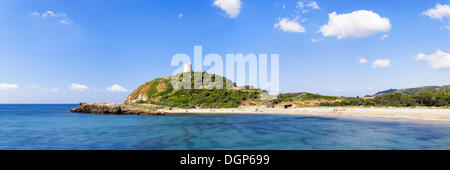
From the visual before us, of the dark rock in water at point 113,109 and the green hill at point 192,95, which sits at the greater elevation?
the green hill at point 192,95

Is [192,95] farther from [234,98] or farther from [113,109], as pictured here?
[113,109]

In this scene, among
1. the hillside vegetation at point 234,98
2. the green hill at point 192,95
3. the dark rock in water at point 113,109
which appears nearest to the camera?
the hillside vegetation at point 234,98

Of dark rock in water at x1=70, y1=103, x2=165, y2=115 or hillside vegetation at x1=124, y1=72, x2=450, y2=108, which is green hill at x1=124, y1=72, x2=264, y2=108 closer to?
hillside vegetation at x1=124, y1=72, x2=450, y2=108

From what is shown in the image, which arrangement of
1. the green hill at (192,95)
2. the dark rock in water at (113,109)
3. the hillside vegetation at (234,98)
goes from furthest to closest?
1. the green hill at (192,95)
2. the dark rock in water at (113,109)
3. the hillside vegetation at (234,98)

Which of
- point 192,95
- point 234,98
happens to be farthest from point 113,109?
point 234,98

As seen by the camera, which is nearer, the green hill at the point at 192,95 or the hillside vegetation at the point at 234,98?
the hillside vegetation at the point at 234,98

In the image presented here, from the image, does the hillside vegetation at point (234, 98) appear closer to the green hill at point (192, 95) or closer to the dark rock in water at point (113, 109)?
the green hill at point (192, 95)

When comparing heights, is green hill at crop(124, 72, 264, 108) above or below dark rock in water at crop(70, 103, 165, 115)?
above

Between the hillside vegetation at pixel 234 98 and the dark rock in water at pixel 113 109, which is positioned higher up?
the hillside vegetation at pixel 234 98

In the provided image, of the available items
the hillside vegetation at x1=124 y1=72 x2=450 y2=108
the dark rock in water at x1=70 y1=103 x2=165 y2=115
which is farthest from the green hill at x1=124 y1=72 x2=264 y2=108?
the dark rock in water at x1=70 y1=103 x2=165 y2=115

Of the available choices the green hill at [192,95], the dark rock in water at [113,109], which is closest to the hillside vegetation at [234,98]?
the green hill at [192,95]

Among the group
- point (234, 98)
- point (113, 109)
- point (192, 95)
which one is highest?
point (192, 95)

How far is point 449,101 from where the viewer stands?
196ft
